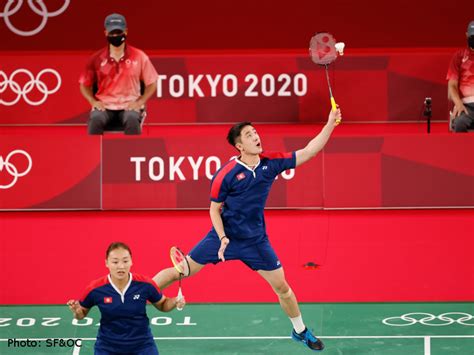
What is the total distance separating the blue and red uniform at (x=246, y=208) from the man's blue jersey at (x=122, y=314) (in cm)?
150

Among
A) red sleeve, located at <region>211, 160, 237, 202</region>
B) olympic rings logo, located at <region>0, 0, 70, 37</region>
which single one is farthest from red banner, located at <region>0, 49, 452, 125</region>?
red sleeve, located at <region>211, 160, 237, 202</region>

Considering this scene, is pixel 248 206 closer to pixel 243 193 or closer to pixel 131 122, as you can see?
pixel 243 193

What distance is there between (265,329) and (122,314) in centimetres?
230

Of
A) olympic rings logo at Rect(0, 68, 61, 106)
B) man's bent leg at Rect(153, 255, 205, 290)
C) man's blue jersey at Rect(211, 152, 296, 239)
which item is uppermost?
olympic rings logo at Rect(0, 68, 61, 106)

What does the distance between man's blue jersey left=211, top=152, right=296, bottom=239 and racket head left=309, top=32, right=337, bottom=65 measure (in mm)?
938

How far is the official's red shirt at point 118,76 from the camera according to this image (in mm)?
11172

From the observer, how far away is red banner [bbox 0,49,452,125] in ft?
40.3

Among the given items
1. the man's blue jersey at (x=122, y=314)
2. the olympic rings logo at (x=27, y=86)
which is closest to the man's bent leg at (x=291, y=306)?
the man's blue jersey at (x=122, y=314)

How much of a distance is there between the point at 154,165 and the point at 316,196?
166 centimetres

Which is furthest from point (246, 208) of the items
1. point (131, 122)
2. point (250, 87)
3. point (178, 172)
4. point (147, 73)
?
point (250, 87)

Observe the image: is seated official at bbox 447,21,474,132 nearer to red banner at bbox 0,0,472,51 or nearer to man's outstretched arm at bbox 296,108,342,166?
red banner at bbox 0,0,472,51

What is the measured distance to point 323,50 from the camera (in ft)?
27.7

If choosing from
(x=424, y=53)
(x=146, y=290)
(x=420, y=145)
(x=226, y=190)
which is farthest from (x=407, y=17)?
(x=146, y=290)

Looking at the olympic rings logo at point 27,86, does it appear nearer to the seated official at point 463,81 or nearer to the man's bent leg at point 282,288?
the seated official at point 463,81
